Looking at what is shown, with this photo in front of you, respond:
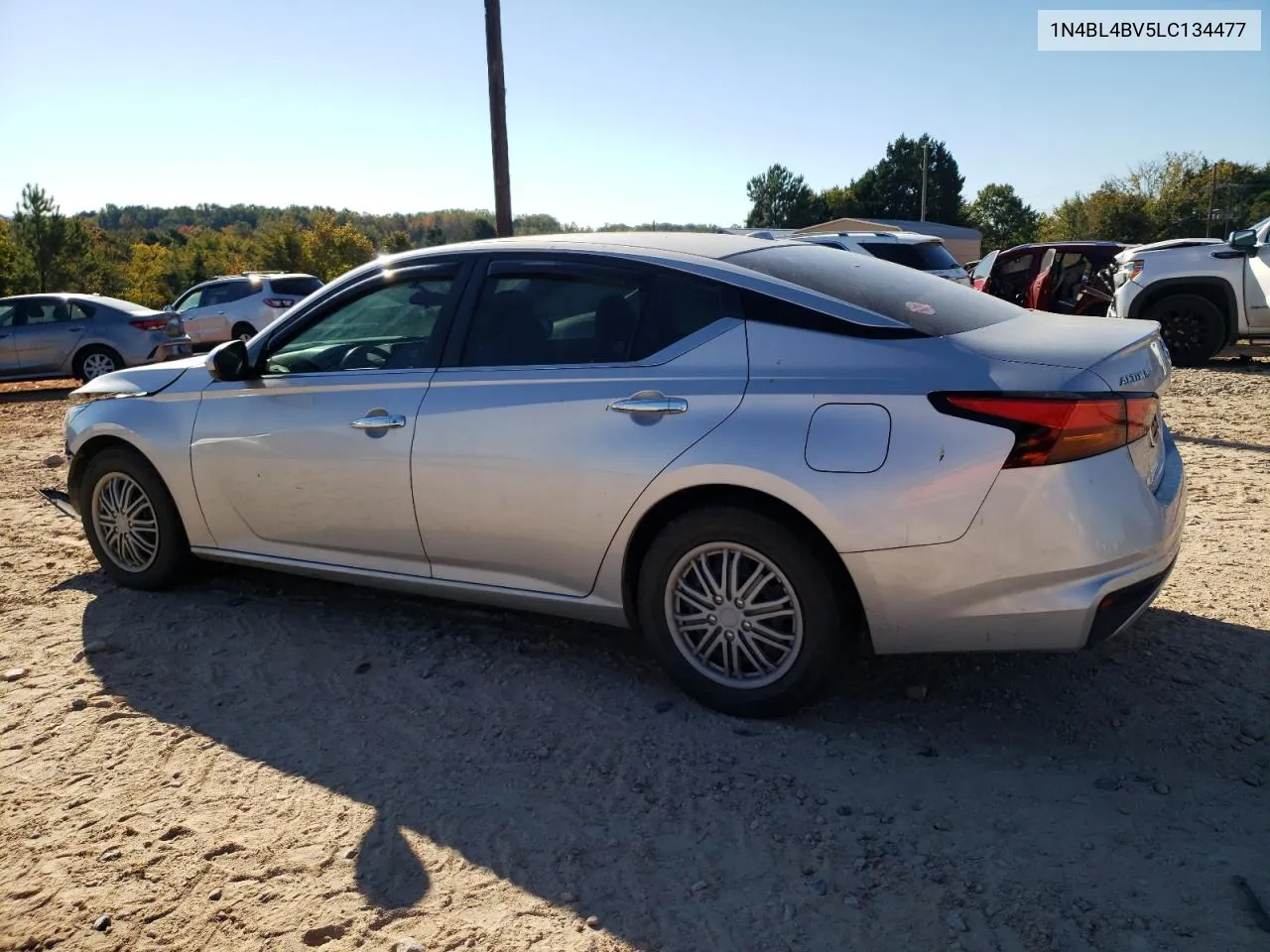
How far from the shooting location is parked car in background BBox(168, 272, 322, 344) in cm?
1912

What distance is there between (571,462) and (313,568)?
4.84 ft

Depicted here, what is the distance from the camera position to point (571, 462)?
11.6 ft

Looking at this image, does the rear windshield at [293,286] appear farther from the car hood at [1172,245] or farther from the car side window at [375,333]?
the car side window at [375,333]

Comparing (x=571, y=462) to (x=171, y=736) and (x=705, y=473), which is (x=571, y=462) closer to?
(x=705, y=473)

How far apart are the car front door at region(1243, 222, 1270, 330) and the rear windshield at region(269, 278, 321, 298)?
15.4 metres

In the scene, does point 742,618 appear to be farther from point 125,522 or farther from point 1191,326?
A: point 1191,326

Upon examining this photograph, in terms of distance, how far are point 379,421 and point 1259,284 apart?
1078cm

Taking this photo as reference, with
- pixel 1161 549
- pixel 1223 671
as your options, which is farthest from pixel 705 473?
pixel 1223 671

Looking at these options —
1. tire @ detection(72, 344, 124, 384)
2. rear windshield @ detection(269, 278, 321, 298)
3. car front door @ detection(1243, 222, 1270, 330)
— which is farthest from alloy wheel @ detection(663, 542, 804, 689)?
rear windshield @ detection(269, 278, 321, 298)

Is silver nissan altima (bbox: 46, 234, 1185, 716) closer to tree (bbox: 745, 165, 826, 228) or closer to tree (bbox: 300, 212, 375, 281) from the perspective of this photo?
tree (bbox: 300, 212, 375, 281)

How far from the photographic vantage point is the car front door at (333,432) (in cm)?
400

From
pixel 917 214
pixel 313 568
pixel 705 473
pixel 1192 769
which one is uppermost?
pixel 917 214

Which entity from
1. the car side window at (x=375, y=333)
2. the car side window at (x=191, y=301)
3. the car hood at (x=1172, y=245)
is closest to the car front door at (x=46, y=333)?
the car side window at (x=191, y=301)

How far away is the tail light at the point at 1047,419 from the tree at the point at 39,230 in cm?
4049
